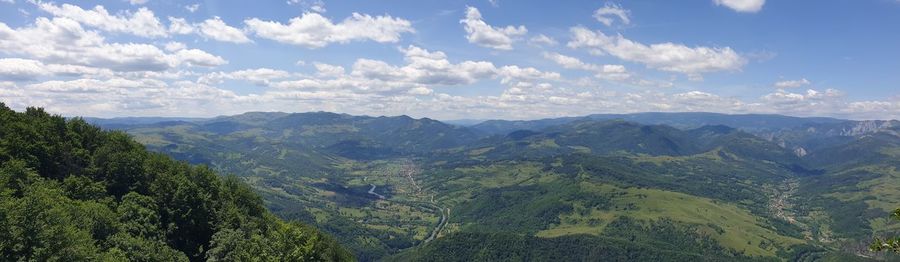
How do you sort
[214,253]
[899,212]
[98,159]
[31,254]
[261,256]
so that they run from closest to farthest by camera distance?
[899,212]
[31,254]
[261,256]
[214,253]
[98,159]

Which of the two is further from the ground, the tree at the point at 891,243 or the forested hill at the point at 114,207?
the tree at the point at 891,243

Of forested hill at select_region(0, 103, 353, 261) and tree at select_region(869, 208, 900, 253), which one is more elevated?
tree at select_region(869, 208, 900, 253)

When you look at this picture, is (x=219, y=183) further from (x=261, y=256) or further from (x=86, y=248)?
(x=86, y=248)

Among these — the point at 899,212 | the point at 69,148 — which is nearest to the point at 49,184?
the point at 69,148

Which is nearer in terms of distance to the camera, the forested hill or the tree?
the tree

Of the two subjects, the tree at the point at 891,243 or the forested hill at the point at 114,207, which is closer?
the tree at the point at 891,243

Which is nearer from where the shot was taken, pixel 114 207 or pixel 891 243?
pixel 891 243

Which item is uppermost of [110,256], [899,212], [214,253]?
[899,212]

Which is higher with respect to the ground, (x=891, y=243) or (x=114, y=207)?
(x=891, y=243)
